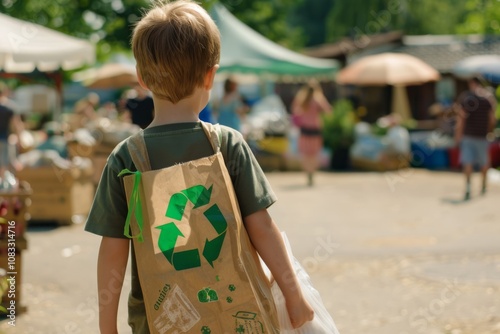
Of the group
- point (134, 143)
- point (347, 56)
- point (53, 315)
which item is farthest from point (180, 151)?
point (347, 56)

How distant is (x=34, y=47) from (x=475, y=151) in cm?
779

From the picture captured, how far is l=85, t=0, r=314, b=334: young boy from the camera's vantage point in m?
2.63

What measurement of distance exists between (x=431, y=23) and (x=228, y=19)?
30.9m

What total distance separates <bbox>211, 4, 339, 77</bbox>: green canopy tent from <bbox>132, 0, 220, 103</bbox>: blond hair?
57.3 feet

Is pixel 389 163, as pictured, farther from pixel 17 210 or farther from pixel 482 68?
pixel 17 210

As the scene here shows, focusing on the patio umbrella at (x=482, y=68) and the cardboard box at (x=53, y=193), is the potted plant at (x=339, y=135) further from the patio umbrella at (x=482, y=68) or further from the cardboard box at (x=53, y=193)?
the cardboard box at (x=53, y=193)

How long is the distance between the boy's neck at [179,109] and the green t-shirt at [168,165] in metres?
0.02

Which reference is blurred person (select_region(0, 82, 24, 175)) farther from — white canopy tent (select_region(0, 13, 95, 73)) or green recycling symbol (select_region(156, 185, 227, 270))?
green recycling symbol (select_region(156, 185, 227, 270))

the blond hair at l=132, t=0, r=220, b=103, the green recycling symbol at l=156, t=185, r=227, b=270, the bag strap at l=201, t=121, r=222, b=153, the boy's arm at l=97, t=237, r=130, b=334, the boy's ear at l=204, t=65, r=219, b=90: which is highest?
the blond hair at l=132, t=0, r=220, b=103

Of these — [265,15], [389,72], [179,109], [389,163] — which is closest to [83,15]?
[389,72]

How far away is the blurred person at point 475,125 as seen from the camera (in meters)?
15.1

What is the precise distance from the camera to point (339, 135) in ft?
70.7

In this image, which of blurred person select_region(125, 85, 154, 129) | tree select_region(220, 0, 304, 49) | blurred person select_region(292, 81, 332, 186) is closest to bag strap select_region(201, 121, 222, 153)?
blurred person select_region(125, 85, 154, 129)

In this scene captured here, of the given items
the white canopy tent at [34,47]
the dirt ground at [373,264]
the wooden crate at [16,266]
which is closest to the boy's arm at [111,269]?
the dirt ground at [373,264]
